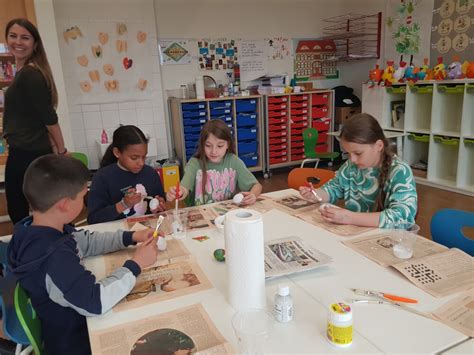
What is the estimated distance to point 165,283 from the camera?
110cm

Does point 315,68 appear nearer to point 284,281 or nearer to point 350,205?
point 350,205

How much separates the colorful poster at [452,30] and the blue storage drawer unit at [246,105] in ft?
7.38

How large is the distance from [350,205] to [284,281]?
898mm

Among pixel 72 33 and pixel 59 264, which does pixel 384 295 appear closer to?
pixel 59 264

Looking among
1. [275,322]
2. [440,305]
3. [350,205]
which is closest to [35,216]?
[275,322]

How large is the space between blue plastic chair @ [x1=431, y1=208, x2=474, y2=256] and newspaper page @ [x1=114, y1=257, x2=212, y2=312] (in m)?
0.99

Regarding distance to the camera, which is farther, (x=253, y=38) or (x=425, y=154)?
(x=253, y=38)

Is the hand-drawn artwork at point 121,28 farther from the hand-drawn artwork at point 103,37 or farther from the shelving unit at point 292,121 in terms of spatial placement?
the shelving unit at point 292,121

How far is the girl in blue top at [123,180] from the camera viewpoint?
182 cm

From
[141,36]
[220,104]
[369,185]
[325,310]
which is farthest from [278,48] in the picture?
[325,310]

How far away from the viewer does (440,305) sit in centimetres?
94

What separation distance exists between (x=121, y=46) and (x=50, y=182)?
12.1 ft

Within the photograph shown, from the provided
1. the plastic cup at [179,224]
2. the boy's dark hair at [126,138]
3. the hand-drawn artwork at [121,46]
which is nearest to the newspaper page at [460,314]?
the plastic cup at [179,224]

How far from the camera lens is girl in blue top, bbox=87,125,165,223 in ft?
5.98
